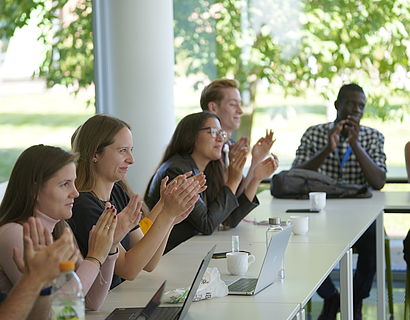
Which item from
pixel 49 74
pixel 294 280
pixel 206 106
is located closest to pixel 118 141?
pixel 294 280

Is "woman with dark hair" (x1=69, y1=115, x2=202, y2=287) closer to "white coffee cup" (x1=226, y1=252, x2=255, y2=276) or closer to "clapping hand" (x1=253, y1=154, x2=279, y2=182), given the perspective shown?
"white coffee cup" (x1=226, y1=252, x2=255, y2=276)

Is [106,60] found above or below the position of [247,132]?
above

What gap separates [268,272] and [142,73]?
11.5 ft

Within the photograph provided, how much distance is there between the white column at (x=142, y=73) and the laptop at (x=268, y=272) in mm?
3223

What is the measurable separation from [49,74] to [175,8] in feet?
3.78

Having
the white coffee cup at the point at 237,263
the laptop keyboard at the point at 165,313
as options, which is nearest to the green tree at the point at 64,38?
the white coffee cup at the point at 237,263

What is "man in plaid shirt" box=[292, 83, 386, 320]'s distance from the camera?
5.23m

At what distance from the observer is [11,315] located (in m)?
2.04

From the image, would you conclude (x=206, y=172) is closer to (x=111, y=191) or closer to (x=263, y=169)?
(x=263, y=169)

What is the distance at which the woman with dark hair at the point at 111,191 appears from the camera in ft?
9.98

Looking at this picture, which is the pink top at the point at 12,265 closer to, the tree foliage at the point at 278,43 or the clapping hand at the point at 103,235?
the clapping hand at the point at 103,235

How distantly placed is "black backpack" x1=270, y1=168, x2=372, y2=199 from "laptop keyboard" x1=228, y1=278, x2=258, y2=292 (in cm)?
224

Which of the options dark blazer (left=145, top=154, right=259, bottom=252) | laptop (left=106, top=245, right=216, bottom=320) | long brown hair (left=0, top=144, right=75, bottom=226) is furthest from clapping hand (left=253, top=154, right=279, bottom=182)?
long brown hair (left=0, top=144, right=75, bottom=226)

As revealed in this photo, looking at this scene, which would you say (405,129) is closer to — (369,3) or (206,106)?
(369,3)
